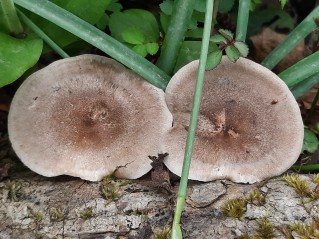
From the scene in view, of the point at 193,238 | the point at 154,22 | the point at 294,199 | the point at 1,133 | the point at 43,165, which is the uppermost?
the point at 154,22

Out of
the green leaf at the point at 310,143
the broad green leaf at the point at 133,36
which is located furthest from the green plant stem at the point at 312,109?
the broad green leaf at the point at 133,36

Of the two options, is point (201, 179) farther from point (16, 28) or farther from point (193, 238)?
point (16, 28)

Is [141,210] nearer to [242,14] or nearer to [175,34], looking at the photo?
[175,34]

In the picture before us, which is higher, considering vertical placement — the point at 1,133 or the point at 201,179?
the point at 201,179

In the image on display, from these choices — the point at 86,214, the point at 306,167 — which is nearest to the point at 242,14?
the point at 306,167

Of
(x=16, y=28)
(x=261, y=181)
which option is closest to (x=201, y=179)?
(x=261, y=181)
